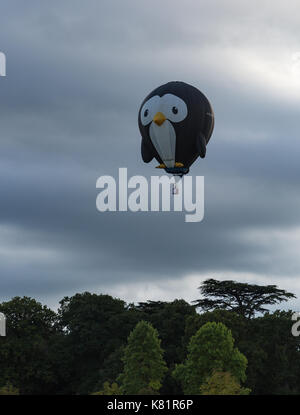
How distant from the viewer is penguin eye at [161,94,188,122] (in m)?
82.3

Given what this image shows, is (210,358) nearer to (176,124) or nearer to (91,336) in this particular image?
(91,336)

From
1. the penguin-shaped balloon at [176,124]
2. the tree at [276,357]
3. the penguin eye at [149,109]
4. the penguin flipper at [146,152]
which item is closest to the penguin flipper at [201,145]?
the penguin-shaped balloon at [176,124]

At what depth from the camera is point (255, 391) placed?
112m

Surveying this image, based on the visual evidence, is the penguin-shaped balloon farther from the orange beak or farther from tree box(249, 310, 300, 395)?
tree box(249, 310, 300, 395)

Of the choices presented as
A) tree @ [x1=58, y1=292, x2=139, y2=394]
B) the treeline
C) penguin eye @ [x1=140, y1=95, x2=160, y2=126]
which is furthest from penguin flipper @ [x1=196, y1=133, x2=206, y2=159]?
tree @ [x1=58, y1=292, x2=139, y2=394]

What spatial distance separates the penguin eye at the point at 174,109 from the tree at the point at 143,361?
30.3 metres

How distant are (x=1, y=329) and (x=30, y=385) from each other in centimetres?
695

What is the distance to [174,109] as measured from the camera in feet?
270

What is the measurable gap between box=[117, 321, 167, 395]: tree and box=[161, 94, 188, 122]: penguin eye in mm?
30306

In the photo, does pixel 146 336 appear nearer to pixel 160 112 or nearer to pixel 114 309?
pixel 114 309

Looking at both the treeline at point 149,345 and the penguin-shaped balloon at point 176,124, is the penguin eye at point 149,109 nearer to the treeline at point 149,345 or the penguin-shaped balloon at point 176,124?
the penguin-shaped balloon at point 176,124

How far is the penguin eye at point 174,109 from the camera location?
82.3 metres
